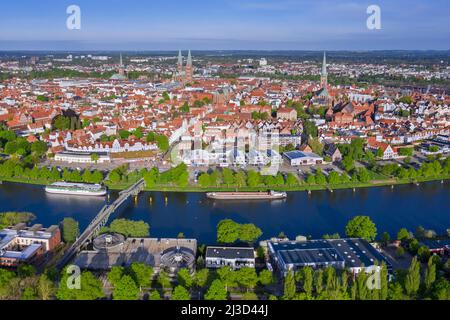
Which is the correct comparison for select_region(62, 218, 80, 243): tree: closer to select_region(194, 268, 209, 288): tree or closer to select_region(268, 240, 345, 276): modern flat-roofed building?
select_region(194, 268, 209, 288): tree

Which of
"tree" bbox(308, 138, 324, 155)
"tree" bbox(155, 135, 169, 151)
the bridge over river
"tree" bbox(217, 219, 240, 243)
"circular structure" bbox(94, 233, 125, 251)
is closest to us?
the bridge over river

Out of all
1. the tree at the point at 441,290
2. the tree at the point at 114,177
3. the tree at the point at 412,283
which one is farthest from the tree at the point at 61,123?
the tree at the point at 441,290

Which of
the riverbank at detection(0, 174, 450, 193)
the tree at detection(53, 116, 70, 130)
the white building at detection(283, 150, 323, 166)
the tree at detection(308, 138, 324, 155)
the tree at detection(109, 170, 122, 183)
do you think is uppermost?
the tree at detection(53, 116, 70, 130)

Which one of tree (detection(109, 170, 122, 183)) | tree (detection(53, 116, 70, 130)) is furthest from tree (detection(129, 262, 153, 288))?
tree (detection(53, 116, 70, 130))
